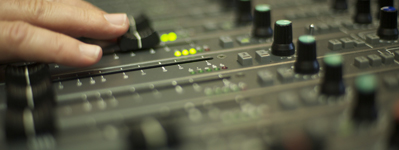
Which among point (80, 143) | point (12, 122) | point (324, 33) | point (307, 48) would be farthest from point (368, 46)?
point (12, 122)

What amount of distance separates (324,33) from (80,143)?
2.95 ft

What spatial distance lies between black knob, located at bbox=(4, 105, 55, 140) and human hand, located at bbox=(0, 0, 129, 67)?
0.91ft

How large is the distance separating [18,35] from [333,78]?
822 mm

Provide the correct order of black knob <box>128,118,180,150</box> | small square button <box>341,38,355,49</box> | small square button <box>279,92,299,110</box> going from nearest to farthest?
1. black knob <box>128,118,180,150</box>
2. small square button <box>279,92,299,110</box>
3. small square button <box>341,38,355,49</box>

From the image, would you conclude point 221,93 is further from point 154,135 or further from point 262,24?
point 262,24

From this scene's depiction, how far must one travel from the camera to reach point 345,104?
2.39 feet

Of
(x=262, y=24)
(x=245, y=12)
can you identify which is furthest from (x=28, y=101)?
(x=245, y=12)

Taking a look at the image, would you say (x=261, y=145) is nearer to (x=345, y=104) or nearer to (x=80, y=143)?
(x=345, y=104)

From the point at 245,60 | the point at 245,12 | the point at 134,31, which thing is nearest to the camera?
the point at 245,60

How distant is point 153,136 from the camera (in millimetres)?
621

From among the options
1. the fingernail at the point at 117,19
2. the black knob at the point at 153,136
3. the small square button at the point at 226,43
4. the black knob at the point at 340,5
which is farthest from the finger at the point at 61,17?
the black knob at the point at 340,5

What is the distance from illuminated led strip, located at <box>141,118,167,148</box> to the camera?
0.62 meters

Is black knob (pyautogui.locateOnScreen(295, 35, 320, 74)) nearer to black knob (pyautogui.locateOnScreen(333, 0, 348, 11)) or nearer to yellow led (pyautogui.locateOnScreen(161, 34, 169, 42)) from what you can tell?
yellow led (pyautogui.locateOnScreen(161, 34, 169, 42))

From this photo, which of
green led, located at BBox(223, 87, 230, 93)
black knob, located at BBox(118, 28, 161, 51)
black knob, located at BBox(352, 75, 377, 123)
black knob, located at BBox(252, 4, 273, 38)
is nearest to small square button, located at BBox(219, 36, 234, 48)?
black knob, located at BBox(252, 4, 273, 38)
